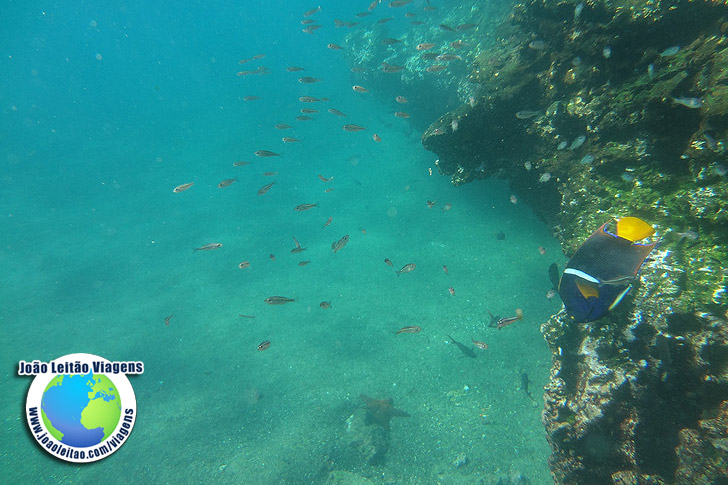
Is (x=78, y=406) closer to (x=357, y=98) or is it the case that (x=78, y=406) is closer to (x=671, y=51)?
(x=671, y=51)

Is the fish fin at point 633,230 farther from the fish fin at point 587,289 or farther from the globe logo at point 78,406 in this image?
the globe logo at point 78,406

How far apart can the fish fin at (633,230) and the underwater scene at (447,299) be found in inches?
1.1

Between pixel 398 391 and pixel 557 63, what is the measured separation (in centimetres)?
819

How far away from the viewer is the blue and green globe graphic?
4254 millimetres

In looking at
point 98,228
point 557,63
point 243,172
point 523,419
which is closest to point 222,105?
point 243,172

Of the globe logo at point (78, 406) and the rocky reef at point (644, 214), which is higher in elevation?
the rocky reef at point (644, 214)

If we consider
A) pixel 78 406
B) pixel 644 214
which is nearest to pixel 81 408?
pixel 78 406

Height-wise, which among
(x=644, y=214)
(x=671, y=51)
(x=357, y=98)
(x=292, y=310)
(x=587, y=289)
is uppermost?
(x=671, y=51)

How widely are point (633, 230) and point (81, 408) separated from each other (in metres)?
7.05

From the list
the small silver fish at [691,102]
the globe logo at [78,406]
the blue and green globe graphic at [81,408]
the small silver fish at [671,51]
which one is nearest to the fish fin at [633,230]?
the small silver fish at [691,102]

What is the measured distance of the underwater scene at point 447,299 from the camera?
3.37m

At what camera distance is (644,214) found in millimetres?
4211

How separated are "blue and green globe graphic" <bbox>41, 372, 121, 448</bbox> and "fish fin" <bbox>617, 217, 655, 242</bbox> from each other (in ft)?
22.1

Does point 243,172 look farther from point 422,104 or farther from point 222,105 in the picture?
point 222,105
